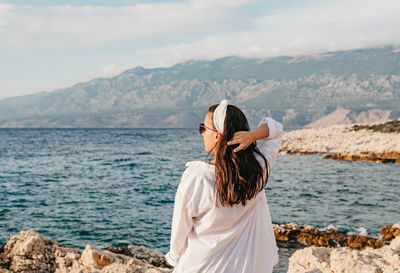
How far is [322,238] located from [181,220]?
8.40 metres

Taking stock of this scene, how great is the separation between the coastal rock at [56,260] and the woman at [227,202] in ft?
12.0

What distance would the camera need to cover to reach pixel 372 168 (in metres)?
25.7

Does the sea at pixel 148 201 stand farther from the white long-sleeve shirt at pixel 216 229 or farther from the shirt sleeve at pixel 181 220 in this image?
the shirt sleeve at pixel 181 220

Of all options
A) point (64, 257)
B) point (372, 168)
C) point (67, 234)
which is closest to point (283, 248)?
point (64, 257)

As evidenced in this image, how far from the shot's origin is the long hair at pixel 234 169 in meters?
2.41

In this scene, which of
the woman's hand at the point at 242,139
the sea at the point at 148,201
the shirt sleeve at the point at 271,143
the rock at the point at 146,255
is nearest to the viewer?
the woman's hand at the point at 242,139

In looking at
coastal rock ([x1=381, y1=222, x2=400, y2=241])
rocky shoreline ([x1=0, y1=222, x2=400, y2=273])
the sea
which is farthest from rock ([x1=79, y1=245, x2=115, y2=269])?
coastal rock ([x1=381, y1=222, x2=400, y2=241])

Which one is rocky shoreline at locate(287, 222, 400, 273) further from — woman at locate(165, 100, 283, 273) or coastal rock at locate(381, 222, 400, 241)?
coastal rock at locate(381, 222, 400, 241)

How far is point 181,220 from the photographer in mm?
2504

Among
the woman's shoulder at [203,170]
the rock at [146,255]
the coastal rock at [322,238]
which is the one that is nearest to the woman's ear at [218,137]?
the woman's shoulder at [203,170]

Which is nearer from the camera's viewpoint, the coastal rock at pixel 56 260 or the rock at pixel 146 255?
the coastal rock at pixel 56 260

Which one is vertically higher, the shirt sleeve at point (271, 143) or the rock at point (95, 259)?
the shirt sleeve at point (271, 143)

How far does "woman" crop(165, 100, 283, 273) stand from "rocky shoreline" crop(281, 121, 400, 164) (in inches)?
1125

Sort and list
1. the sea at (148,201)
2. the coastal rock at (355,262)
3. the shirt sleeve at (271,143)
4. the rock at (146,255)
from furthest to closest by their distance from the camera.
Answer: the sea at (148,201) < the rock at (146,255) < the coastal rock at (355,262) < the shirt sleeve at (271,143)
